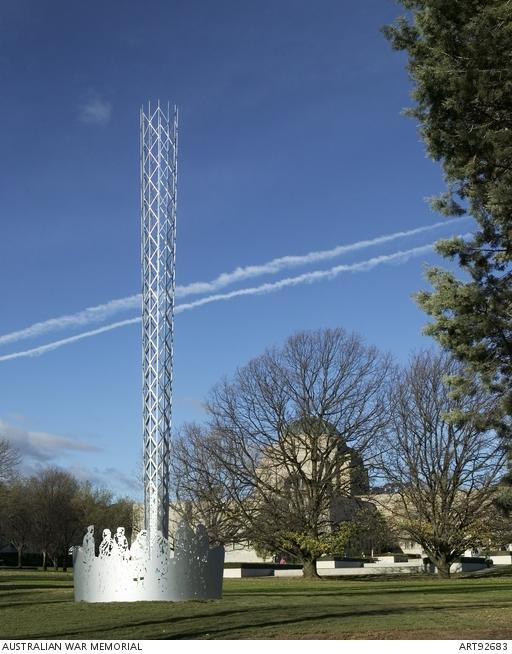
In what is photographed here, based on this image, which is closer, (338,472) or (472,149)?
(472,149)

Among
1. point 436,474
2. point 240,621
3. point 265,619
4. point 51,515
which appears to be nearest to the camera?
point 240,621

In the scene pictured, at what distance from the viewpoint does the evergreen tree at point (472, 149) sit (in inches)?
503

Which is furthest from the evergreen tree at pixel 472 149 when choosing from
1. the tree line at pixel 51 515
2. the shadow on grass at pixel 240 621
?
the tree line at pixel 51 515

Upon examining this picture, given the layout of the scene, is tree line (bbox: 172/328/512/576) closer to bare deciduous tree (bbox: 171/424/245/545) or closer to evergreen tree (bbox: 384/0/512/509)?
bare deciduous tree (bbox: 171/424/245/545)

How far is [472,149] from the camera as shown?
13.9m

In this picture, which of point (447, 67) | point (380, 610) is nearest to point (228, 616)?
point (380, 610)

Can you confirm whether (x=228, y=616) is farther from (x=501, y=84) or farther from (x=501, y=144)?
(x=501, y=84)

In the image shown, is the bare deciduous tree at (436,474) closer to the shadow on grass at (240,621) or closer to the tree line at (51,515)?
the shadow on grass at (240,621)

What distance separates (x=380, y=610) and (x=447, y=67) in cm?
1089

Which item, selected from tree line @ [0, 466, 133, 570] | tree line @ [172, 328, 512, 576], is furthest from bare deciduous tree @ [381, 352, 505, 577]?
tree line @ [0, 466, 133, 570]

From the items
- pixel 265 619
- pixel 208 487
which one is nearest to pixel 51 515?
pixel 208 487

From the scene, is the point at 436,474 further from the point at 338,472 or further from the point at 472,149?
the point at 472,149

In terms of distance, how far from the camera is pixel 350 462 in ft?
131

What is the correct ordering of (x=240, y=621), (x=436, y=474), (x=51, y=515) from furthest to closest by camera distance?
1. (x=51, y=515)
2. (x=436, y=474)
3. (x=240, y=621)
